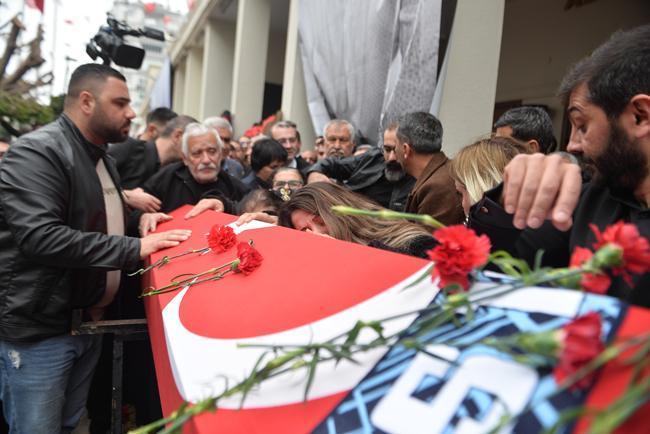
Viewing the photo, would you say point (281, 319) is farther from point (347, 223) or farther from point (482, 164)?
point (482, 164)

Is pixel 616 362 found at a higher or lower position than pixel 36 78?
lower

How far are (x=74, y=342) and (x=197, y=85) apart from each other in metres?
14.8

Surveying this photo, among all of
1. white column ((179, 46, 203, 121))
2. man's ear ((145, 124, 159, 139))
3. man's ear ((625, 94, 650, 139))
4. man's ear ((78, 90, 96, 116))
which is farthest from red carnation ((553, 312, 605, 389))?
white column ((179, 46, 203, 121))

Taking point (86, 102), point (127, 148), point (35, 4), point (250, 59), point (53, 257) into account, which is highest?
point (35, 4)

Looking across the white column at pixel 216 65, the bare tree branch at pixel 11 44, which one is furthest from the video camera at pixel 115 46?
the white column at pixel 216 65

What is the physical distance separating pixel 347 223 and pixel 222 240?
0.45m

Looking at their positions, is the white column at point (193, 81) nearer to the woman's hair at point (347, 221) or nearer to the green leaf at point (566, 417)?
the woman's hair at point (347, 221)

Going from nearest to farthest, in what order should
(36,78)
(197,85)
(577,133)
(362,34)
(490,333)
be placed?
(490,333)
(577,133)
(362,34)
(36,78)
(197,85)

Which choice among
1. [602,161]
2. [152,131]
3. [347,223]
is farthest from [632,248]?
[152,131]

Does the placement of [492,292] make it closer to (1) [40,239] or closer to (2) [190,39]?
(1) [40,239]

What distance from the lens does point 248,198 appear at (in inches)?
107

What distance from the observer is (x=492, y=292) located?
2.52ft

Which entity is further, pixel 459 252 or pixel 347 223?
pixel 347 223

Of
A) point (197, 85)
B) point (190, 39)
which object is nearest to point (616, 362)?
point (190, 39)
